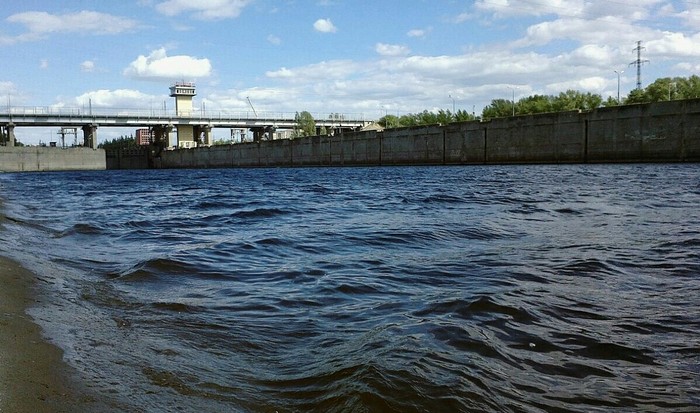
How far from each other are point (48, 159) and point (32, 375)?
101259 mm

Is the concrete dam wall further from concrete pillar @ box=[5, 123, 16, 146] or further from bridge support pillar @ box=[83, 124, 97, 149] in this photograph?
concrete pillar @ box=[5, 123, 16, 146]

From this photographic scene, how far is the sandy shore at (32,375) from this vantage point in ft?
10.1

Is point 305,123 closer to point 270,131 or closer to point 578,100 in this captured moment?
point 270,131

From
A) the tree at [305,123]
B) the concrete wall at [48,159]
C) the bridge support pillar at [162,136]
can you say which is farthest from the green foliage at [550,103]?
the concrete wall at [48,159]

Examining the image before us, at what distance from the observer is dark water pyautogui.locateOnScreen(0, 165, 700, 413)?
12.2 ft

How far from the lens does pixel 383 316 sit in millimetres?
5602

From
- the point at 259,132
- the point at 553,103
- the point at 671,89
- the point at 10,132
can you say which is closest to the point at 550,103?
the point at 553,103

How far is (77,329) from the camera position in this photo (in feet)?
16.0

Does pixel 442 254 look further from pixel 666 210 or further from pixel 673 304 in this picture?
pixel 666 210

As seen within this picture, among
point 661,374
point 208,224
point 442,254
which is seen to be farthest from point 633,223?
point 208,224

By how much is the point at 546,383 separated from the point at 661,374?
2.81ft

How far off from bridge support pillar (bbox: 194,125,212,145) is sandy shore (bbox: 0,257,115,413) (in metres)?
114

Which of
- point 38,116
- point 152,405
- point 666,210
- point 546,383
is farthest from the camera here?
point 38,116

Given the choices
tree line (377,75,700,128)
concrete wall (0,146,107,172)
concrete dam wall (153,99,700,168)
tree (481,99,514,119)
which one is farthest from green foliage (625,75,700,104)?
concrete wall (0,146,107,172)
